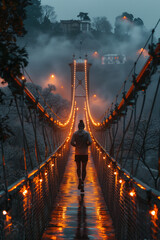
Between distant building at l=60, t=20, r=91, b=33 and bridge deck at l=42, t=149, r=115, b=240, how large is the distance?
411ft

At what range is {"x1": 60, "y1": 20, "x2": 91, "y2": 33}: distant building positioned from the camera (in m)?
128

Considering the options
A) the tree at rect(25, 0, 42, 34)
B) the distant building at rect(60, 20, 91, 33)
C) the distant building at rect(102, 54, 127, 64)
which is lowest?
the distant building at rect(102, 54, 127, 64)

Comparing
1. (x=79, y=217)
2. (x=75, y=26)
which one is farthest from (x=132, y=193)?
(x=75, y=26)

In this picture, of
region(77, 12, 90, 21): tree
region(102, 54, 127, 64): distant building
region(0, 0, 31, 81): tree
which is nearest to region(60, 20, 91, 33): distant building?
region(77, 12, 90, 21): tree

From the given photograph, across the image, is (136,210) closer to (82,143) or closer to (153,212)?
(153,212)

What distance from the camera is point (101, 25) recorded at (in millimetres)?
138125

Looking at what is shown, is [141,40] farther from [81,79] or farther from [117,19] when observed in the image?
[81,79]

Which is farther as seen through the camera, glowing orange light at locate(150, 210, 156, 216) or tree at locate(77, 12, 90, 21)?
tree at locate(77, 12, 90, 21)

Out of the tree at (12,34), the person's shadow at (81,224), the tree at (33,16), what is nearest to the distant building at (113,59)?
the tree at (33,16)

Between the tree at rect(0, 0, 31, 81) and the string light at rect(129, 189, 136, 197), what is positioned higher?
the tree at rect(0, 0, 31, 81)

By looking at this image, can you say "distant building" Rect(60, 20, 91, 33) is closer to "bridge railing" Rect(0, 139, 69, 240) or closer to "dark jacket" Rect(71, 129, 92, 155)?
"dark jacket" Rect(71, 129, 92, 155)

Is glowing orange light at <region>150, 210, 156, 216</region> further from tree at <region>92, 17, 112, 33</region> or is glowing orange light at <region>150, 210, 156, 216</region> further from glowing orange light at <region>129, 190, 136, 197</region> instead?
tree at <region>92, 17, 112, 33</region>

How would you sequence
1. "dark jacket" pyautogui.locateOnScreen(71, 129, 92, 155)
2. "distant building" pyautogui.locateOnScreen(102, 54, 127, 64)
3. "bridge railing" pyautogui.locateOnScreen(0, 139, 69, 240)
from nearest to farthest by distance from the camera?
"bridge railing" pyautogui.locateOnScreen(0, 139, 69, 240) → "dark jacket" pyautogui.locateOnScreen(71, 129, 92, 155) → "distant building" pyautogui.locateOnScreen(102, 54, 127, 64)

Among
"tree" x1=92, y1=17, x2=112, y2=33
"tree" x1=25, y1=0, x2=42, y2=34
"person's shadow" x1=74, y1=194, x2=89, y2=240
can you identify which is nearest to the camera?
"person's shadow" x1=74, y1=194, x2=89, y2=240
